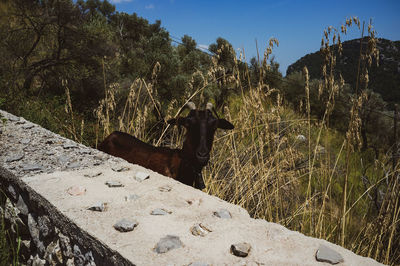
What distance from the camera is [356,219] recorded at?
449cm

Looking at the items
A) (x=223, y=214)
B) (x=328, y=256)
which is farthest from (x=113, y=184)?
(x=328, y=256)

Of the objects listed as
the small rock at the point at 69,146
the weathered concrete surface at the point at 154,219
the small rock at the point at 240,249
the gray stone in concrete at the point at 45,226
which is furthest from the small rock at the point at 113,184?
the small rock at the point at 240,249

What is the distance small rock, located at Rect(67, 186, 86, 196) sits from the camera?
6.85 ft

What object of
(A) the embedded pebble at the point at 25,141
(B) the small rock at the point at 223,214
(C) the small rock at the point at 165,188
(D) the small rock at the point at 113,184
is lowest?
(B) the small rock at the point at 223,214

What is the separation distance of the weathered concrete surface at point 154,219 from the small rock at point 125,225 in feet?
0.08

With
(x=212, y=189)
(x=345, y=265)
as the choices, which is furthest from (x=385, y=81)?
(x=345, y=265)

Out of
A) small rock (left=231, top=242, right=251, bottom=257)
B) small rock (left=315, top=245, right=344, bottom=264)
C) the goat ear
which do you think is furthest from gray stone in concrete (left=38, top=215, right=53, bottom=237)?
the goat ear

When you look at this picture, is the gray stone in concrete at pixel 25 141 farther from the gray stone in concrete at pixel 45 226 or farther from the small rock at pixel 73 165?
the gray stone in concrete at pixel 45 226

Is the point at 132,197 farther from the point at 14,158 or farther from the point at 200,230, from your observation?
the point at 14,158

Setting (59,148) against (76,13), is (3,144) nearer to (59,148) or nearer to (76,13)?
(59,148)

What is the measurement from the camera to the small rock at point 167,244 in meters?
1.53

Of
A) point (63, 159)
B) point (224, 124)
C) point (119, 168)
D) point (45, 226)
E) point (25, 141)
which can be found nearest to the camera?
point (45, 226)

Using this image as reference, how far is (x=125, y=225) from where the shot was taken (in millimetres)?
1699

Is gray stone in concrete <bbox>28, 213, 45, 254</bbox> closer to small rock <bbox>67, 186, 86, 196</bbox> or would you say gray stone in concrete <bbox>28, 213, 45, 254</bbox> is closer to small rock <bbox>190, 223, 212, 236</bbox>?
small rock <bbox>67, 186, 86, 196</bbox>
